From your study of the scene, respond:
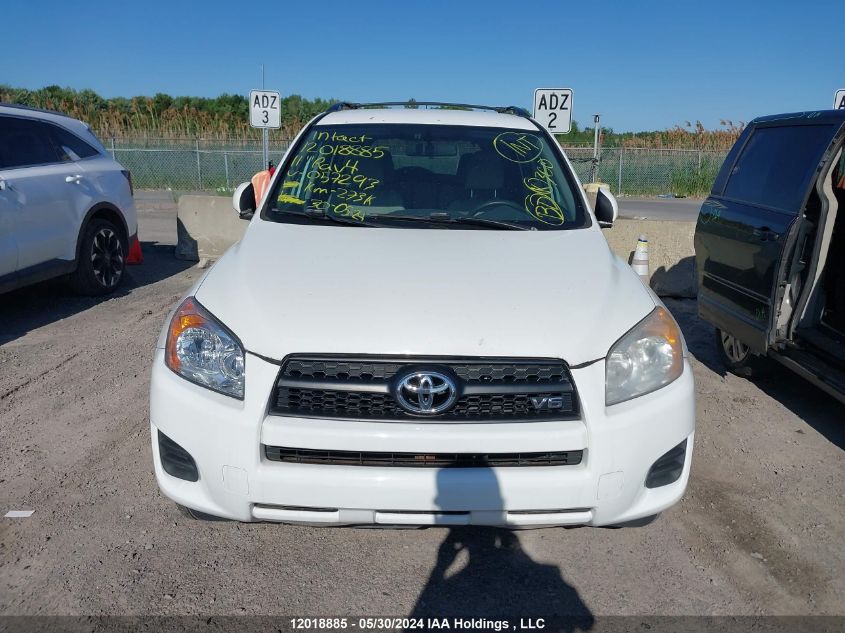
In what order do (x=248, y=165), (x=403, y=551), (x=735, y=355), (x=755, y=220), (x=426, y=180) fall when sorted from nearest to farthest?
(x=403, y=551) < (x=426, y=180) < (x=755, y=220) < (x=735, y=355) < (x=248, y=165)

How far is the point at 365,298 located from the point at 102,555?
1.57 m

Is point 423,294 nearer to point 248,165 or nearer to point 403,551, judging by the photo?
point 403,551

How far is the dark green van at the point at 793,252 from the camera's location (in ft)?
13.9

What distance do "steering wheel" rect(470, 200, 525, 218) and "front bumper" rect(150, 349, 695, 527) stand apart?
1.48 m

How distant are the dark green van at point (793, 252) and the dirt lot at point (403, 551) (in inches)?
22.9

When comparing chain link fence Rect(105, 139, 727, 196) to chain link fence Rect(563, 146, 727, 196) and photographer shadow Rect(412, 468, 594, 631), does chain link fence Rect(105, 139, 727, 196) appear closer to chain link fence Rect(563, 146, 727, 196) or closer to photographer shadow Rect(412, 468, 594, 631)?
chain link fence Rect(563, 146, 727, 196)

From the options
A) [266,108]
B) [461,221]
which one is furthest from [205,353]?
[266,108]

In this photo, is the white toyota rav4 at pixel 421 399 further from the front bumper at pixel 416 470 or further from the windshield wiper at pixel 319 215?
the windshield wiper at pixel 319 215

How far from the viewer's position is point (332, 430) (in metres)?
2.34

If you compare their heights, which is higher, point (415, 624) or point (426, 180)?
point (426, 180)

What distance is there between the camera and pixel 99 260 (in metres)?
7.49

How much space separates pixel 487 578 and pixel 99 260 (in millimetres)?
6167

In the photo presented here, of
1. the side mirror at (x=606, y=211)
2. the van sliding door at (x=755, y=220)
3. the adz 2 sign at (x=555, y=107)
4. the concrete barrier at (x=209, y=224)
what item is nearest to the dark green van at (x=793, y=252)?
the van sliding door at (x=755, y=220)

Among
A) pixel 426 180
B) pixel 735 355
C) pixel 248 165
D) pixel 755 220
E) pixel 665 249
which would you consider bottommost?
pixel 735 355
